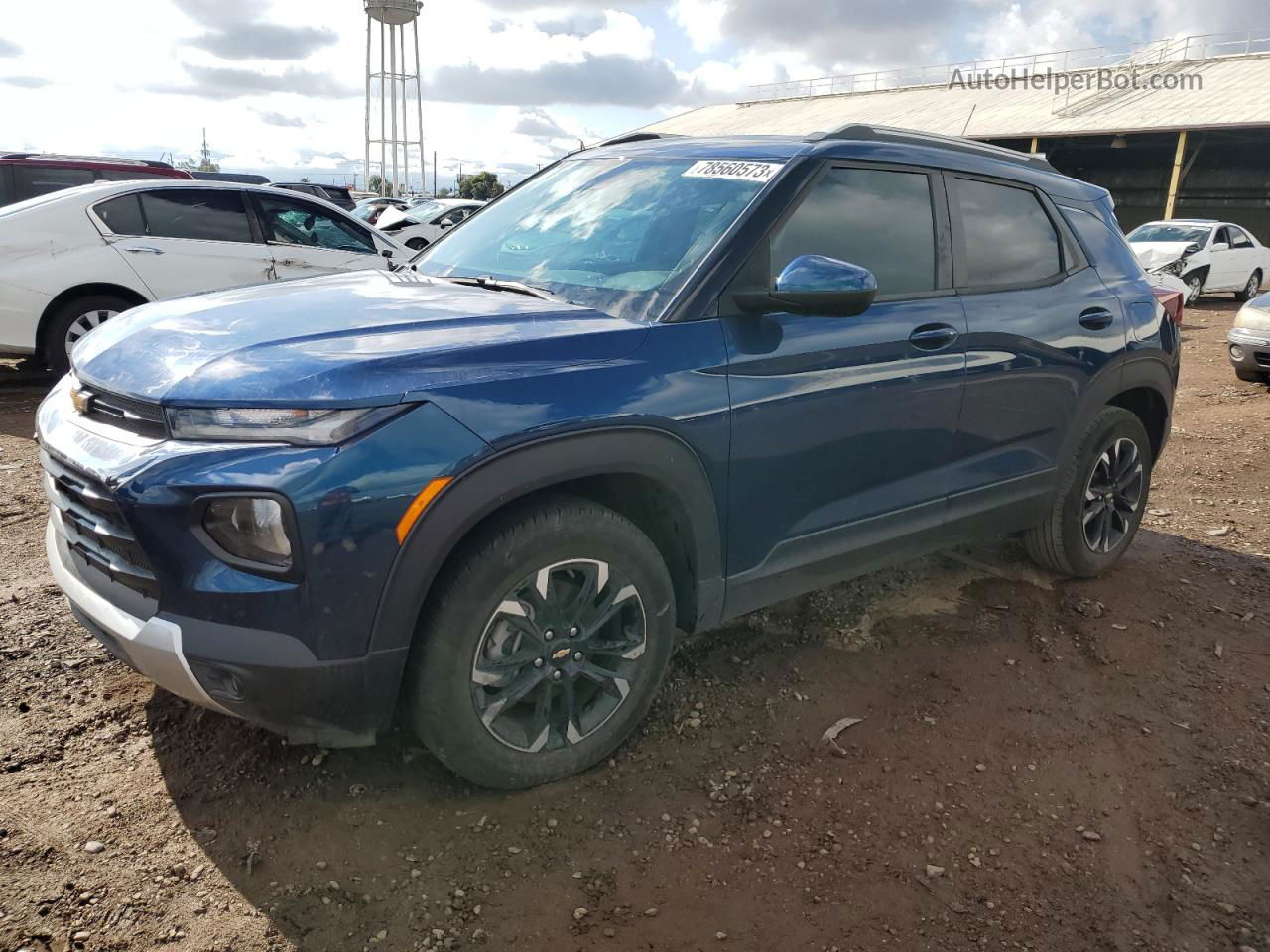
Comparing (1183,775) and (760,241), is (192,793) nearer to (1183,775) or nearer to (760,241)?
(760,241)

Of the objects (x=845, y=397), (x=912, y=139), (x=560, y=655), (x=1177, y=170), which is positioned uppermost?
(x=1177, y=170)

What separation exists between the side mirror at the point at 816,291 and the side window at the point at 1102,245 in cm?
181

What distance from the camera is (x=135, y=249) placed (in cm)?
714

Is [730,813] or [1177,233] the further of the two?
[1177,233]

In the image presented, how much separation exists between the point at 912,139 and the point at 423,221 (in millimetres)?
13467

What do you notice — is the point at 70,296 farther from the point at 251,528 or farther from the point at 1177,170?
the point at 1177,170

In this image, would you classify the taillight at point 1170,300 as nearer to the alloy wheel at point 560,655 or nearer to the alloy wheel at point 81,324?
the alloy wheel at point 560,655

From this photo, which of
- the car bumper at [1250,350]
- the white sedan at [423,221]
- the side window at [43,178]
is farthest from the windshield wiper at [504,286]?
the white sedan at [423,221]

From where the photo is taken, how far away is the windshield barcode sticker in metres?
3.05

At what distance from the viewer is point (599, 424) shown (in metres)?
2.47

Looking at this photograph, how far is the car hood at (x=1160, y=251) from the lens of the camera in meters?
16.0

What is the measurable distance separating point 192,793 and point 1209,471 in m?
6.47

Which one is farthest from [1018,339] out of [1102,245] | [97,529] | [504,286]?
[97,529]

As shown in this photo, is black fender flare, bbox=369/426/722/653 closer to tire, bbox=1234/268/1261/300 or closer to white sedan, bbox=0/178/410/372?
white sedan, bbox=0/178/410/372
